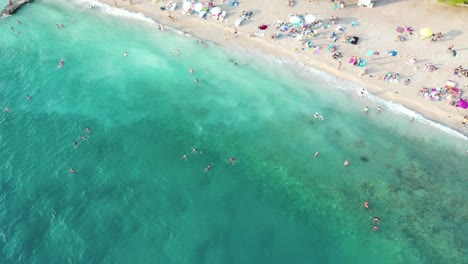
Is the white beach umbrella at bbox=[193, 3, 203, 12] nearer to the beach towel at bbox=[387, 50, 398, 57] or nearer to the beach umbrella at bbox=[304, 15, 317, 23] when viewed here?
the beach umbrella at bbox=[304, 15, 317, 23]

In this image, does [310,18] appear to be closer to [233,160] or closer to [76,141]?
[233,160]

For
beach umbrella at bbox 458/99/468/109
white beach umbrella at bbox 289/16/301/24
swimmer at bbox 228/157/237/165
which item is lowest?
swimmer at bbox 228/157/237/165

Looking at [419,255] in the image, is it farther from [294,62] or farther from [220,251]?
[294,62]

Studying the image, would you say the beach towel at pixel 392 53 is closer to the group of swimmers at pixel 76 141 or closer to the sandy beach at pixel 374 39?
the sandy beach at pixel 374 39

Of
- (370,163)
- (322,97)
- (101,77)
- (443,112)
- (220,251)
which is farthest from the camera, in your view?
(101,77)

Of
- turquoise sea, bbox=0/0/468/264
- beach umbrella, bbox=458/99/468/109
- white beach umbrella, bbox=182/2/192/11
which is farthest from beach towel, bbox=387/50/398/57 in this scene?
white beach umbrella, bbox=182/2/192/11

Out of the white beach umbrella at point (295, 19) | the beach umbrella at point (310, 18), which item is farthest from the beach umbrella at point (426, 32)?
the white beach umbrella at point (295, 19)

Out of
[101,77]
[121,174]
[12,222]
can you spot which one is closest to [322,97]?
[121,174]
